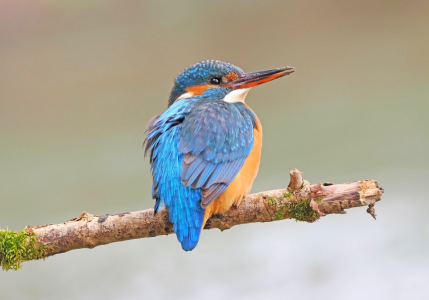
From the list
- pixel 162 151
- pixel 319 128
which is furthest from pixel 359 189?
pixel 319 128

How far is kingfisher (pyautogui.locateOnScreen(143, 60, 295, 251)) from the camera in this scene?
170 centimetres

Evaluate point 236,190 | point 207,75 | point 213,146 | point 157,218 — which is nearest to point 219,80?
point 207,75

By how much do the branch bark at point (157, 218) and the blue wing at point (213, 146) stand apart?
13 centimetres

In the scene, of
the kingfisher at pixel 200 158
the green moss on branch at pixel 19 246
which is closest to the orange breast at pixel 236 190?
the kingfisher at pixel 200 158

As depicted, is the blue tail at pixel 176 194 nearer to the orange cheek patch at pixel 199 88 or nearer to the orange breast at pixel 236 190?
the orange breast at pixel 236 190

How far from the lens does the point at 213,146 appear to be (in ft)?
5.98

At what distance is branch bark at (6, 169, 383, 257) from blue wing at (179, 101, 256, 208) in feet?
0.44

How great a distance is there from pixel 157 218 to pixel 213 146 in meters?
0.28

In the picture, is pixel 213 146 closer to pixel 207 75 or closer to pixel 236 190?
pixel 236 190

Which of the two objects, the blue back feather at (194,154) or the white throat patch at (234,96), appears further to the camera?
the white throat patch at (234,96)

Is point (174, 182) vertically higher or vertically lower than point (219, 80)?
lower

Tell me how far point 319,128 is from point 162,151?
230cm

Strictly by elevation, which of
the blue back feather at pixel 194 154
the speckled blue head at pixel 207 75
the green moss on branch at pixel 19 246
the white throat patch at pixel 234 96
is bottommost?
the green moss on branch at pixel 19 246

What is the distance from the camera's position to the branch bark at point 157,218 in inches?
67.5
